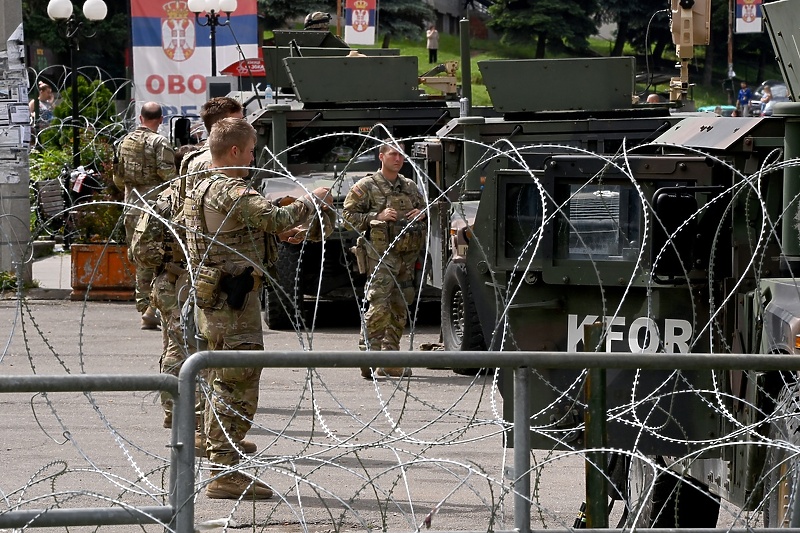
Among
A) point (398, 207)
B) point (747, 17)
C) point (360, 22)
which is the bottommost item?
point (398, 207)

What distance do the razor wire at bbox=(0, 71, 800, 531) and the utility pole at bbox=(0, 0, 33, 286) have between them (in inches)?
106

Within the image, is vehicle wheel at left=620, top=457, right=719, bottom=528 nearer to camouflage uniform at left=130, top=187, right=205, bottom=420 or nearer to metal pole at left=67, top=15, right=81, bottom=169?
camouflage uniform at left=130, top=187, right=205, bottom=420

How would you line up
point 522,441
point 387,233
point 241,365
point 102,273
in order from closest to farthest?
point 241,365, point 522,441, point 387,233, point 102,273

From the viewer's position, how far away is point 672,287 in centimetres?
488

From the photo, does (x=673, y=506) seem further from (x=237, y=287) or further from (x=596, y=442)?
(x=237, y=287)

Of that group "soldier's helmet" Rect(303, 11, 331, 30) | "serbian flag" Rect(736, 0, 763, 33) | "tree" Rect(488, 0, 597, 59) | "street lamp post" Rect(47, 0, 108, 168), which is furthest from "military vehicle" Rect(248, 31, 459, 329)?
"tree" Rect(488, 0, 597, 59)

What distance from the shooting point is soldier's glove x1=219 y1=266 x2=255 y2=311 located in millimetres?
5801

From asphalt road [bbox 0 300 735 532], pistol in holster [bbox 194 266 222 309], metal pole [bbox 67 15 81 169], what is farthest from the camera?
metal pole [bbox 67 15 81 169]

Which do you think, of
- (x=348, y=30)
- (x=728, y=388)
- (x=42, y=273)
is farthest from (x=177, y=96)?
(x=728, y=388)

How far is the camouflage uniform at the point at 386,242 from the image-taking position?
30.5 ft

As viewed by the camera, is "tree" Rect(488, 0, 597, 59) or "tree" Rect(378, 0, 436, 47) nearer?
"tree" Rect(378, 0, 436, 47)

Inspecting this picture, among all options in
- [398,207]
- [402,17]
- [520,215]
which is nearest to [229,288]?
[520,215]

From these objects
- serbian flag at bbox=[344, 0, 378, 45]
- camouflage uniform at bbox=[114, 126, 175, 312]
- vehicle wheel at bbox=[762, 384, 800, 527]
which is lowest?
vehicle wheel at bbox=[762, 384, 800, 527]

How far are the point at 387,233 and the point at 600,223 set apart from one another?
4170mm
